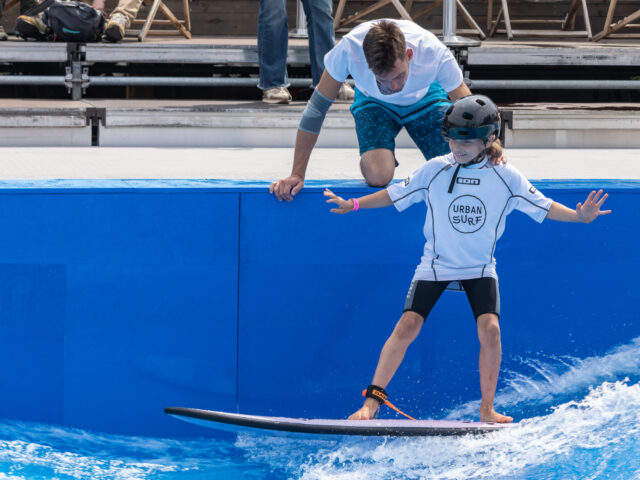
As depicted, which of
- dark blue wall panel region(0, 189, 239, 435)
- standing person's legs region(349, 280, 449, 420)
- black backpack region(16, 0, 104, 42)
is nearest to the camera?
standing person's legs region(349, 280, 449, 420)

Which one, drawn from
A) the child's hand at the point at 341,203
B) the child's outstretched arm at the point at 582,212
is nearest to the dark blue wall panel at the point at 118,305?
the child's hand at the point at 341,203

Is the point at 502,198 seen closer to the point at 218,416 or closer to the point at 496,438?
the point at 496,438

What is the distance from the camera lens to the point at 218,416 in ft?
10.7

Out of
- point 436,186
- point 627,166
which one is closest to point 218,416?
point 436,186

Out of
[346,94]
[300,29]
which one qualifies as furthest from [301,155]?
[300,29]

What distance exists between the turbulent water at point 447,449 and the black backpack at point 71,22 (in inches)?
131

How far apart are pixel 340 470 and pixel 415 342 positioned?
2.27ft

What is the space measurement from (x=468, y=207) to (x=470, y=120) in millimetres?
332

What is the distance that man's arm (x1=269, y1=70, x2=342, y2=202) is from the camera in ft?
11.1

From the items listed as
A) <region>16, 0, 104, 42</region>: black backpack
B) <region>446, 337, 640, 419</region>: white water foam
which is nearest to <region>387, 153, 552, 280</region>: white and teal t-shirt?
<region>446, 337, 640, 419</region>: white water foam

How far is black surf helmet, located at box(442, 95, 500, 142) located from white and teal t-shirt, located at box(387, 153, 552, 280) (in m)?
0.17

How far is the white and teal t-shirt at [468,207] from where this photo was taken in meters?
3.12

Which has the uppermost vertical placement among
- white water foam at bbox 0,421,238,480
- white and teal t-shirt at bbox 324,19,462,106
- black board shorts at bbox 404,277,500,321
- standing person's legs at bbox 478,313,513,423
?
white and teal t-shirt at bbox 324,19,462,106

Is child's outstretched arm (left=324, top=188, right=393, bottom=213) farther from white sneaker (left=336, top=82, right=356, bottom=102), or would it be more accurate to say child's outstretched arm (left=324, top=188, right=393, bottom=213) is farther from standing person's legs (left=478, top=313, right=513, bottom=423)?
white sneaker (left=336, top=82, right=356, bottom=102)
